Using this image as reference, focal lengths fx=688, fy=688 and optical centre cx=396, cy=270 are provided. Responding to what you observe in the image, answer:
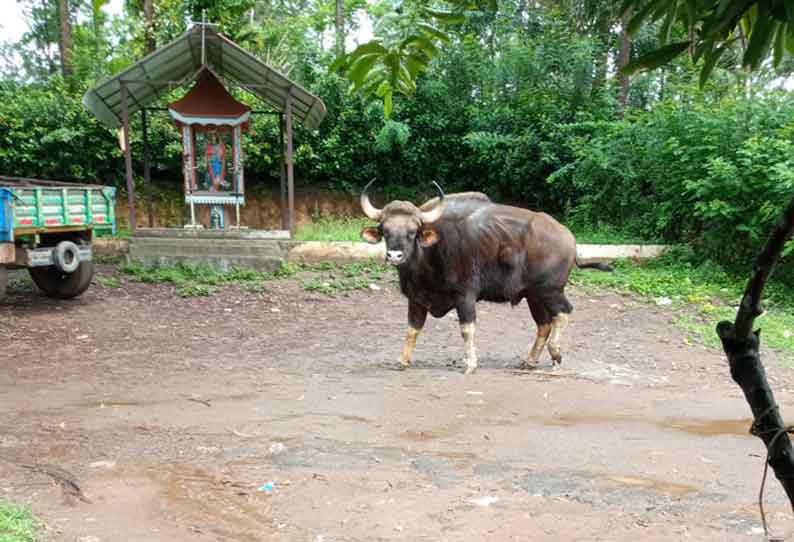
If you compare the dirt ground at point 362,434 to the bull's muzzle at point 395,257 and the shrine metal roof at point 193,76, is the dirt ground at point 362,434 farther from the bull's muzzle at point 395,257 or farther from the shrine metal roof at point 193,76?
the shrine metal roof at point 193,76

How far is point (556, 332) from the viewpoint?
6.86 m

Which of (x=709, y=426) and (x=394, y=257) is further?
(x=394, y=257)

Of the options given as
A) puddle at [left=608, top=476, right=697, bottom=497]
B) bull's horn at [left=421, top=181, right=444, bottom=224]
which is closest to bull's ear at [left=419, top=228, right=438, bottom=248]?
bull's horn at [left=421, top=181, right=444, bottom=224]

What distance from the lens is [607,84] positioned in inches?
591

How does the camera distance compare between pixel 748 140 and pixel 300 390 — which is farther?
pixel 748 140

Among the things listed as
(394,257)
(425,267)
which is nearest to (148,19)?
(425,267)

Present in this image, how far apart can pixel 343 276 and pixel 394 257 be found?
5.04 m

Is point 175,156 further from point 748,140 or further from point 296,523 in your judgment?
point 296,523

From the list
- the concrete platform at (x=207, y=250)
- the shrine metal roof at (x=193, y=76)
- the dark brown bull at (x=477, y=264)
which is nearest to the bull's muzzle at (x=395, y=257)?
the dark brown bull at (x=477, y=264)

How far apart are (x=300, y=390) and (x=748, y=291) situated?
5174 millimetres

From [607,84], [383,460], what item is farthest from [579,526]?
[607,84]

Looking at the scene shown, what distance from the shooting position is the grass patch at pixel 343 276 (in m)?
10.4

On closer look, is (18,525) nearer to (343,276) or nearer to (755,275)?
(755,275)

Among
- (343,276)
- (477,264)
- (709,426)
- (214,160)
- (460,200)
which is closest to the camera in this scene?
(709,426)
